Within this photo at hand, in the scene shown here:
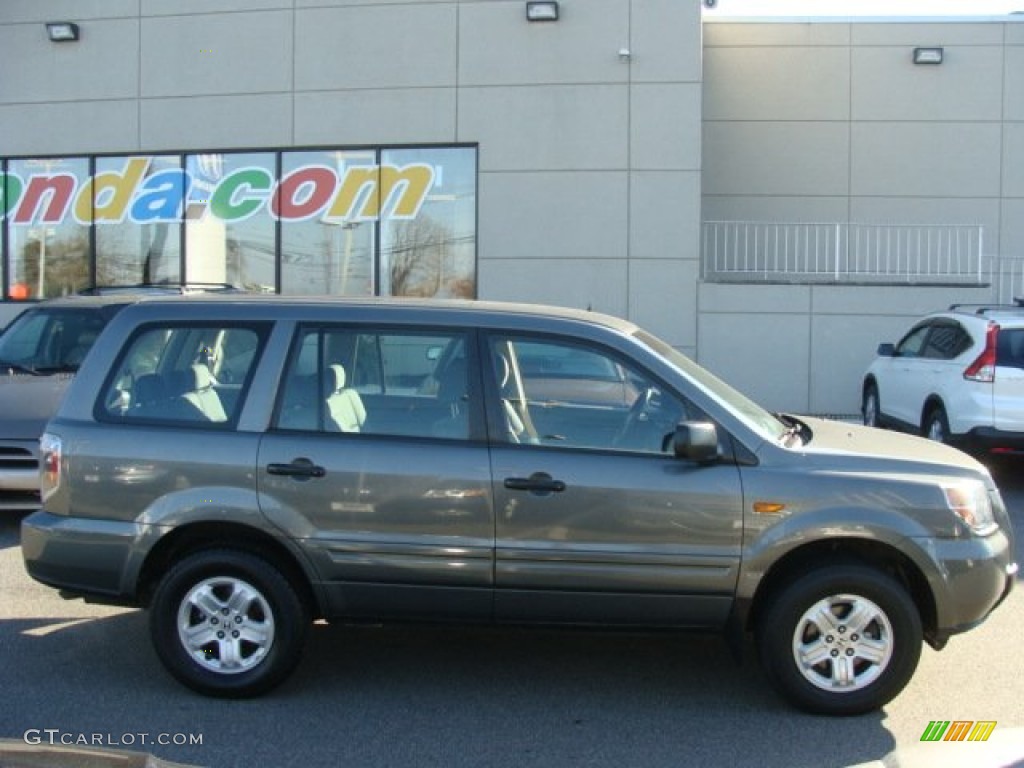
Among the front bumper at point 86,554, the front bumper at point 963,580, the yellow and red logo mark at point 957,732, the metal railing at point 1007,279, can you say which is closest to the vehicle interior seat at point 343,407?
the front bumper at point 86,554

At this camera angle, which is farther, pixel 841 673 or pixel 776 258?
pixel 776 258

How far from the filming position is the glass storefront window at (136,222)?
52.5 feet

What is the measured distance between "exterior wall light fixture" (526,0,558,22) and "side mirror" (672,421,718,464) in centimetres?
1133

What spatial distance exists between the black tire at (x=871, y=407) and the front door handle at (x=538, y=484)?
9017 millimetres

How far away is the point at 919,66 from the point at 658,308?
5829 mm

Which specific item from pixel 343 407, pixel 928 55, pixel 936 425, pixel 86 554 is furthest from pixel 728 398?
pixel 928 55

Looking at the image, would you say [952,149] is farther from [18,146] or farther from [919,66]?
[18,146]

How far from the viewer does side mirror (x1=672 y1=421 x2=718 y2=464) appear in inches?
177

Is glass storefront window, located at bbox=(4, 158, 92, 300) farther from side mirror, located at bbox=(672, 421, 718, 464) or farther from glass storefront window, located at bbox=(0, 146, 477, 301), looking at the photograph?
side mirror, located at bbox=(672, 421, 718, 464)

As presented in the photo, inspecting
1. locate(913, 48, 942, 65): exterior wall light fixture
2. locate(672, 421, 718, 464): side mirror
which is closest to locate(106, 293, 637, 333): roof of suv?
locate(672, 421, 718, 464): side mirror

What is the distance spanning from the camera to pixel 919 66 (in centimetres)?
1639

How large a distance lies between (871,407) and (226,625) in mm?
9960

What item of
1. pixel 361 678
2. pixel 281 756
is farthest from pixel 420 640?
pixel 281 756

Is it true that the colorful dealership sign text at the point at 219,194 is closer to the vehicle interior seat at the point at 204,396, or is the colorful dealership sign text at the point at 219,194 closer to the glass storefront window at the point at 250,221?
the glass storefront window at the point at 250,221
